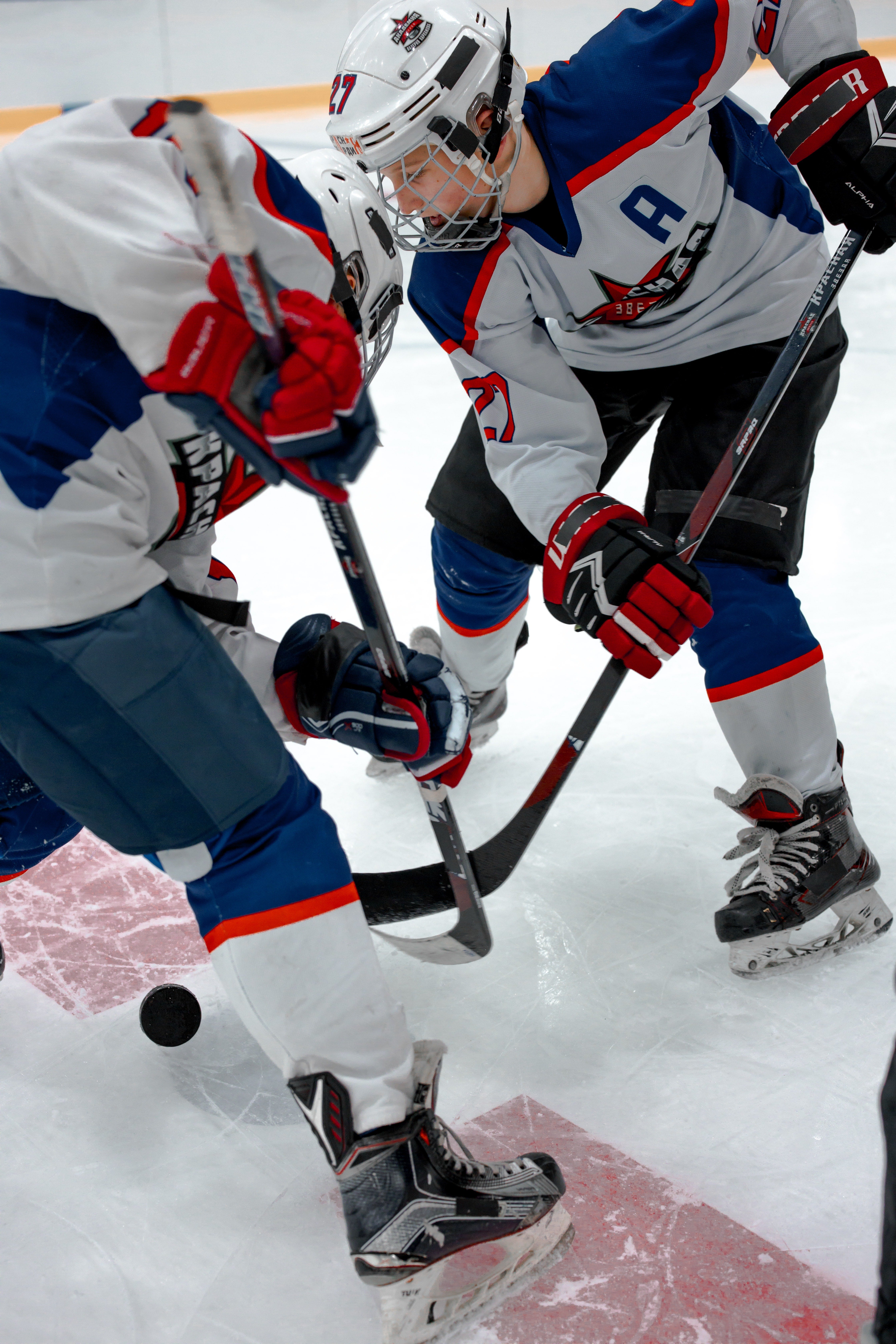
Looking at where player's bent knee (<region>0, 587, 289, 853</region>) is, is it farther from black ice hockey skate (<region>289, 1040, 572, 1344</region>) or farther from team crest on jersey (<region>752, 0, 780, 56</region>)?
team crest on jersey (<region>752, 0, 780, 56</region>)

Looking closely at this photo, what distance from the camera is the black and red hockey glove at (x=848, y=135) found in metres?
1.55

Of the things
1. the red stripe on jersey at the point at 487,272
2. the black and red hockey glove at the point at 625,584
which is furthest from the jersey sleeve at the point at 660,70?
the black and red hockey glove at the point at 625,584

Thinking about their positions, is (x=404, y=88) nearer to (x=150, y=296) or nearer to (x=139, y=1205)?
(x=150, y=296)

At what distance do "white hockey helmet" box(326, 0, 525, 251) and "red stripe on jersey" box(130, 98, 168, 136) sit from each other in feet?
1.66

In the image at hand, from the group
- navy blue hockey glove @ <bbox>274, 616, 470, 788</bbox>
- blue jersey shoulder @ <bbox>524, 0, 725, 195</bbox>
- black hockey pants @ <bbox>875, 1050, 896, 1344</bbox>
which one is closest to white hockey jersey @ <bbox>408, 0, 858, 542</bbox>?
blue jersey shoulder @ <bbox>524, 0, 725, 195</bbox>

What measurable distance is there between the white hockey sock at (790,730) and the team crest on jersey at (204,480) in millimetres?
768

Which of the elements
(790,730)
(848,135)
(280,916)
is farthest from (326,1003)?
(848,135)

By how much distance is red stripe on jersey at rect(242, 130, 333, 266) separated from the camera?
41.4 inches

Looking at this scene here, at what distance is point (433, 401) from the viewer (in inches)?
164

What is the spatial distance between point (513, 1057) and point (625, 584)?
24.8 inches

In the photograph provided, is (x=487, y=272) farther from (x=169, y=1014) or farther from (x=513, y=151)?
(x=169, y=1014)

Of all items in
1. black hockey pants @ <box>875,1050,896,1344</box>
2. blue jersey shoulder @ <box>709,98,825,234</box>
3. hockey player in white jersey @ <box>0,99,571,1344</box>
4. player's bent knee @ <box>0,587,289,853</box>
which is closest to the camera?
black hockey pants @ <box>875,1050,896,1344</box>

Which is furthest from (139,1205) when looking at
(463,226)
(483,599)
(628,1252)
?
(463,226)

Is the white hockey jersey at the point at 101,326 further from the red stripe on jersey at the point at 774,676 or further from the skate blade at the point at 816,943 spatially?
the skate blade at the point at 816,943
